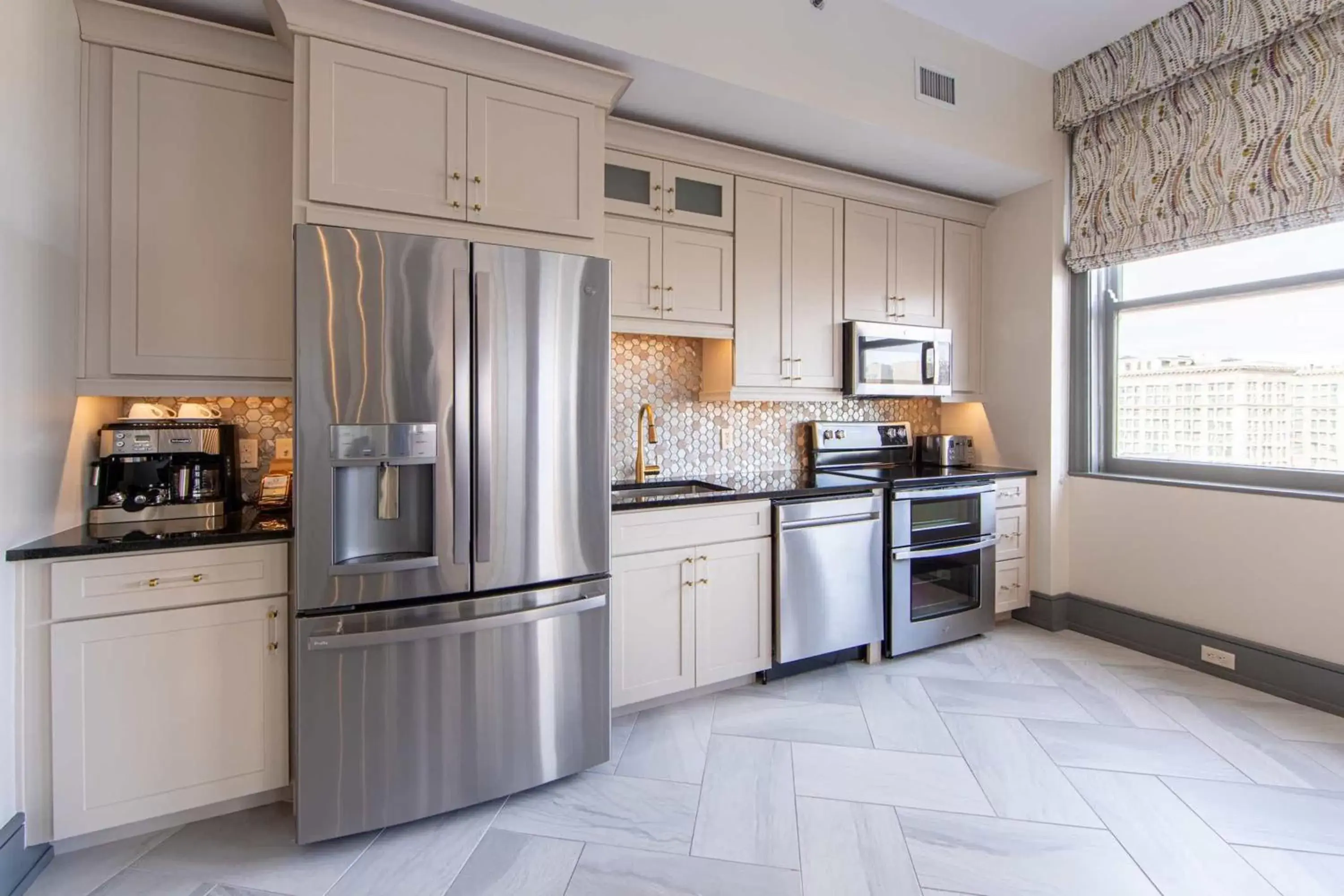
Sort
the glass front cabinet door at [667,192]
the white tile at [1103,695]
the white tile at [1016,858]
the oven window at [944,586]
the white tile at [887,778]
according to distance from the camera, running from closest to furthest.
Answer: the white tile at [1016,858] < the white tile at [887,778] < the white tile at [1103,695] < the glass front cabinet door at [667,192] < the oven window at [944,586]

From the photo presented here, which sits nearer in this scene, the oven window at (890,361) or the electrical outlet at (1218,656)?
the electrical outlet at (1218,656)

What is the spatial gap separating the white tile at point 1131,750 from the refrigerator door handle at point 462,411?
7.51 ft

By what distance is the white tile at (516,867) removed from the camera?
1.62 metres

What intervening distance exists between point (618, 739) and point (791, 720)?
0.73 meters

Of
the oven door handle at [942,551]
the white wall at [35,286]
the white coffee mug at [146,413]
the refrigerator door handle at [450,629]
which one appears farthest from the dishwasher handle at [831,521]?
the white wall at [35,286]

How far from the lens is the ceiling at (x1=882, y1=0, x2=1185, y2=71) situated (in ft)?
9.20

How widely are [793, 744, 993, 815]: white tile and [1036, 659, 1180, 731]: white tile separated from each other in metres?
0.86

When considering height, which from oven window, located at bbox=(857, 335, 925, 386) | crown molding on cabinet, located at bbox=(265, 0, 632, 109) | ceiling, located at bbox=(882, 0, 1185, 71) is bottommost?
oven window, located at bbox=(857, 335, 925, 386)

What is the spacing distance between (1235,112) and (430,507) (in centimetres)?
386

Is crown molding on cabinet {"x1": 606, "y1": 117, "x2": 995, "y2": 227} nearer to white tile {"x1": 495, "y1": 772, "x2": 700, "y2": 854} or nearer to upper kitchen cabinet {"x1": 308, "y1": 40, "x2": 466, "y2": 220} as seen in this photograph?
upper kitchen cabinet {"x1": 308, "y1": 40, "x2": 466, "y2": 220}

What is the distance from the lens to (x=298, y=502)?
172 cm

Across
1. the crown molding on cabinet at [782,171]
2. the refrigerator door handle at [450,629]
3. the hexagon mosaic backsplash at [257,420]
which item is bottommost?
the refrigerator door handle at [450,629]

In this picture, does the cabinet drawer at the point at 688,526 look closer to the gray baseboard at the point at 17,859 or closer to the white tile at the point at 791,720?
the white tile at the point at 791,720

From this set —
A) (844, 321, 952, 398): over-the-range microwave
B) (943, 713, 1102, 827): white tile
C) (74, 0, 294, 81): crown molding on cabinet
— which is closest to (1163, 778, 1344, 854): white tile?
(943, 713, 1102, 827): white tile
